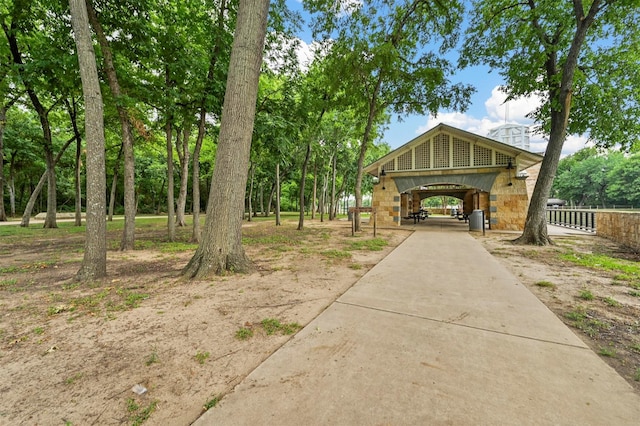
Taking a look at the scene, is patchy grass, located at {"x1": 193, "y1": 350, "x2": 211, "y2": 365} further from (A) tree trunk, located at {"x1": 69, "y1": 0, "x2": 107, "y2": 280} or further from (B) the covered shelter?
(B) the covered shelter

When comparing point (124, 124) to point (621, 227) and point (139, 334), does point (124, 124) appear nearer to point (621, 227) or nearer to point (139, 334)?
point (139, 334)

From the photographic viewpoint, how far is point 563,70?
7930mm

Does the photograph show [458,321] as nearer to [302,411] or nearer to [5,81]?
[302,411]

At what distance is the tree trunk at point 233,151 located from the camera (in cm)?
443

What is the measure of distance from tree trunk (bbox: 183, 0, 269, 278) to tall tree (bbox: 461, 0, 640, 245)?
9225 mm

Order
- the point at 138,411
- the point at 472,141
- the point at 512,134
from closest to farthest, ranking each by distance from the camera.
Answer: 1. the point at 138,411
2. the point at 472,141
3. the point at 512,134

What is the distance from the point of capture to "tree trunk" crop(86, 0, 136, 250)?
6.13m

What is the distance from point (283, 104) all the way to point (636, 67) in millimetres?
12357

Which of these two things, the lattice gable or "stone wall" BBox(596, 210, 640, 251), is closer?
"stone wall" BBox(596, 210, 640, 251)

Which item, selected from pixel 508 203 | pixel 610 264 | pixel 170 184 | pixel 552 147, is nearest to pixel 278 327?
pixel 610 264

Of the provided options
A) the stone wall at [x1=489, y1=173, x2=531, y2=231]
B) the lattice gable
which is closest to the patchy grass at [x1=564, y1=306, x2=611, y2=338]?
the stone wall at [x1=489, y1=173, x2=531, y2=231]

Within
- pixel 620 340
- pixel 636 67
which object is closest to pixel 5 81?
pixel 620 340

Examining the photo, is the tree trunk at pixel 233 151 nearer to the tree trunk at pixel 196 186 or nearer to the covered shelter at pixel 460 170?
the tree trunk at pixel 196 186

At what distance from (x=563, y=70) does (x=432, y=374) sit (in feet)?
35.9
